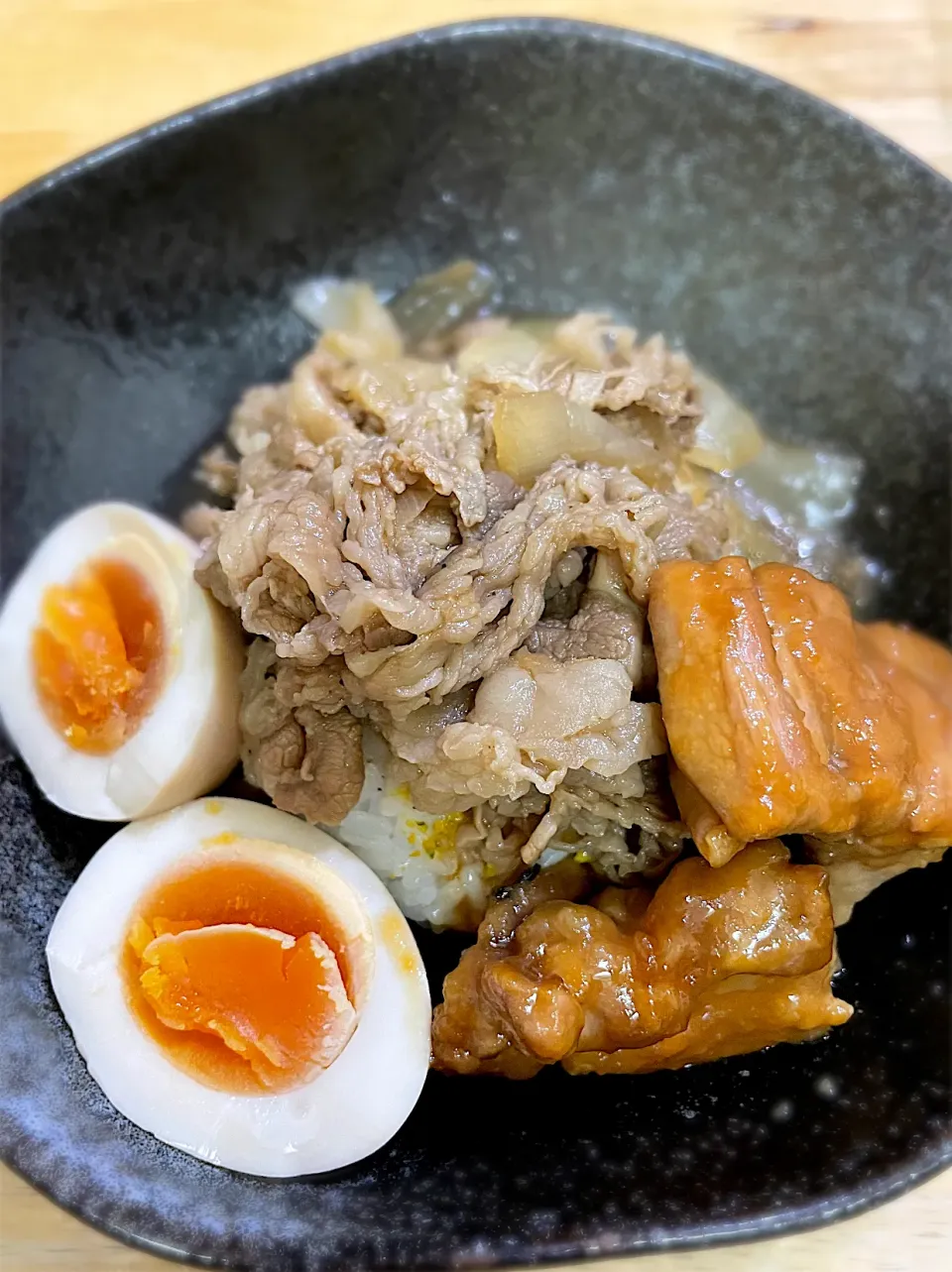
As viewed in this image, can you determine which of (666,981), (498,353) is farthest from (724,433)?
(666,981)

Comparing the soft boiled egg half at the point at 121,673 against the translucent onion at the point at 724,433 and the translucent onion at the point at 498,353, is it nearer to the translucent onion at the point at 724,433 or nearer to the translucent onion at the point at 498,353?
the translucent onion at the point at 498,353

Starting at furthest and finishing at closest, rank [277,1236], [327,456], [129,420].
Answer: [129,420], [327,456], [277,1236]

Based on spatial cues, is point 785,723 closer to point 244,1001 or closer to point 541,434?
point 541,434

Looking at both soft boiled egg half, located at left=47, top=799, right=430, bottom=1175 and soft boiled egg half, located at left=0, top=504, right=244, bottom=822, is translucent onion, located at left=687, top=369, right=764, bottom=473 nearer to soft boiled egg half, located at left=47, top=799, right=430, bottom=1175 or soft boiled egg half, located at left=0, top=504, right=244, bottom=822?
soft boiled egg half, located at left=0, top=504, right=244, bottom=822

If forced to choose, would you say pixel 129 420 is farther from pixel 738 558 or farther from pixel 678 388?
pixel 738 558

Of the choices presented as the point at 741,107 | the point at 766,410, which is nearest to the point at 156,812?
the point at 766,410

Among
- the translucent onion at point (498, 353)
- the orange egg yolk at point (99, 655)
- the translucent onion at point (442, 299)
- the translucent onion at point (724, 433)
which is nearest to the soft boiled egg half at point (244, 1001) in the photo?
the orange egg yolk at point (99, 655)
